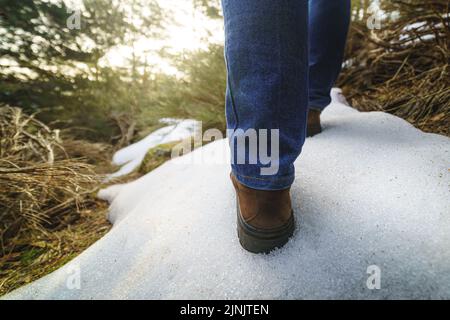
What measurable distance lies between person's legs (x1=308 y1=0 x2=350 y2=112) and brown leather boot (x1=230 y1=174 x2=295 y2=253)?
0.66 meters

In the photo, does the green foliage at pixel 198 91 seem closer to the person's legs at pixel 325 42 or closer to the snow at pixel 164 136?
the snow at pixel 164 136

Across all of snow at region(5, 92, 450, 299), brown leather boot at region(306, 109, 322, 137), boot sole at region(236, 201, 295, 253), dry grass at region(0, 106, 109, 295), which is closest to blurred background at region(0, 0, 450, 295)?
dry grass at region(0, 106, 109, 295)

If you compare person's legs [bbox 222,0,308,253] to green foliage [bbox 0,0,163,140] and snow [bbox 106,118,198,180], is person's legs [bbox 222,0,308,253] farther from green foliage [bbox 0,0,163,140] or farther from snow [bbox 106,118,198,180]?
green foliage [bbox 0,0,163,140]

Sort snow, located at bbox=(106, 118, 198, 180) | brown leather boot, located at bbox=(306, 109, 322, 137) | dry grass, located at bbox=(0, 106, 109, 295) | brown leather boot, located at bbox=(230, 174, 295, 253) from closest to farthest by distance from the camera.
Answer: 1. brown leather boot, located at bbox=(230, 174, 295, 253)
2. dry grass, located at bbox=(0, 106, 109, 295)
3. brown leather boot, located at bbox=(306, 109, 322, 137)
4. snow, located at bbox=(106, 118, 198, 180)

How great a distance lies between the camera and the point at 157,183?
4.32 feet

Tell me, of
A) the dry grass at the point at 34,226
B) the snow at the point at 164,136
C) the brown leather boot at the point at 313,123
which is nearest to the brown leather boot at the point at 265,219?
the brown leather boot at the point at 313,123

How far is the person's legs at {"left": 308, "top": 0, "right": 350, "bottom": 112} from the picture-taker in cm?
98

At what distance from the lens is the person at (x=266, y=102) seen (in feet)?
1.52

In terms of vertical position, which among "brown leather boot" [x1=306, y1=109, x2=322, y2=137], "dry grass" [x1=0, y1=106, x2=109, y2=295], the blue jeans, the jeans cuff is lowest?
"dry grass" [x1=0, y1=106, x2=109, y2=295]

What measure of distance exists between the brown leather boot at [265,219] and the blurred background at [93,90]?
2.69 ft

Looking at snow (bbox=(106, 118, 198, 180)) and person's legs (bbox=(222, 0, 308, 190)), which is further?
snow (bbox=(106, 118, 198, 180))

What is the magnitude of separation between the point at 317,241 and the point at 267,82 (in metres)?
0.42

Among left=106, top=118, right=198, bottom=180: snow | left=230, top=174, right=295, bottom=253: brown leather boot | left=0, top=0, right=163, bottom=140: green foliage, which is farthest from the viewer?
left=0, top=0, right=163, bottom=140: green foliage
